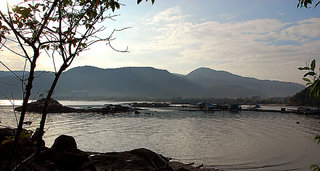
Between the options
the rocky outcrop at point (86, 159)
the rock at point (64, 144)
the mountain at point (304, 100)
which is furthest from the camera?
the mountain at point (304, 100)

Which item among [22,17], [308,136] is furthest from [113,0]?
[308,136]

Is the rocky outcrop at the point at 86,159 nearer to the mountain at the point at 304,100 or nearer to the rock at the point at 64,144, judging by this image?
the rock at the point at 64,144

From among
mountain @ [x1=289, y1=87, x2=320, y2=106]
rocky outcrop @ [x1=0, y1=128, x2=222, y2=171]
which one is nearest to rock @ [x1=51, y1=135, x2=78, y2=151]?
rocky outcrop @ [x1=0, y1=128, x2=222, y2=171]

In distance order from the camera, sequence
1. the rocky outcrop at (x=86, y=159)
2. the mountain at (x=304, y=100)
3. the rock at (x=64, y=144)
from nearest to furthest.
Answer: the rocky outcrop at (x=86, y=159) < the rock at (x=64, y=144) < the mountain at (x=304, y=100)

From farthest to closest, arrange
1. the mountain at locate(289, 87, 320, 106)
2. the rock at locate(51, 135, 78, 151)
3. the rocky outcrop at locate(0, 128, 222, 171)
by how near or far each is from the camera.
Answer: the mountain at locate(289, 87, 320, 106) → the rock at locate(51, 135, 78, 151) → the rocky outcrop at locate(0, 128, 222, 171)

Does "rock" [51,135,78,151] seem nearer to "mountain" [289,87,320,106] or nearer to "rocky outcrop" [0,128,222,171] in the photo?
"rocky outcrop" [0,128,222,171]

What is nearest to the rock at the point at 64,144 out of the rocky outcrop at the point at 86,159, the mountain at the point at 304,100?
the rocky outcrop at the point at 86,159

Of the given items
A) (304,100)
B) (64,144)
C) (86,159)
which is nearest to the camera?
(86,159)

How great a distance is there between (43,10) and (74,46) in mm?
694

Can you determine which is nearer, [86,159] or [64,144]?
[86,159]

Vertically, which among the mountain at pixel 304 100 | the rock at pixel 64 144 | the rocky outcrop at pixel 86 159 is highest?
the mountain at pixel 304 100

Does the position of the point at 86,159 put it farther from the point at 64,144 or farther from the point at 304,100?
the point at 304,100

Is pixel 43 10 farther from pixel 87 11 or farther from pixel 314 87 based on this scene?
pixel 314 87

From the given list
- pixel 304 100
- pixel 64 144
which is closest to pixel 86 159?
pixel 64 144
